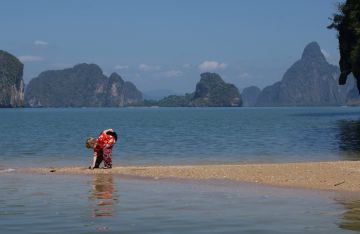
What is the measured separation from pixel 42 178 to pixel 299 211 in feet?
32.3

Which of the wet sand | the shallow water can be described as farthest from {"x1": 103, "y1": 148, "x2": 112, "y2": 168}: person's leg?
the shallow water

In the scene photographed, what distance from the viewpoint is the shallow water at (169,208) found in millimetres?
11109

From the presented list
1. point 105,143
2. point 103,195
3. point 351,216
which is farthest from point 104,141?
point 351,216

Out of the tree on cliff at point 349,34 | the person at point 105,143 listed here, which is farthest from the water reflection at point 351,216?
the tree on cliff at point 349,34

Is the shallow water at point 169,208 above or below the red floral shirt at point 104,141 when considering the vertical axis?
below

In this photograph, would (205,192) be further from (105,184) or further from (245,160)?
(245,160)

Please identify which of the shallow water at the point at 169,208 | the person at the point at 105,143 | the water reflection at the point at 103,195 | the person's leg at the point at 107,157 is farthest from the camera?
the person's leg at the point at 107,157

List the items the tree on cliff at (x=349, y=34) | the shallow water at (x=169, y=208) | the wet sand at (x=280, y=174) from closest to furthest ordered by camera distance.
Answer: the shallow water at (x=169, y=208), the wet sand at (x=280, y=174), the tree on cliff at (x=349, y=34)

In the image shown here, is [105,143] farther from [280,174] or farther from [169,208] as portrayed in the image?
[169,208]

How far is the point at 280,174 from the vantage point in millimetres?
20531

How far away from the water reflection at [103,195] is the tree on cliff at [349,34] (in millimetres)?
55747

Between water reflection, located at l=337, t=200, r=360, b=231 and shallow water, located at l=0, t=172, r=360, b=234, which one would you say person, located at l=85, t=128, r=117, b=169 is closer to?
shallow water, located at l=0, t=172, r=360, b=234

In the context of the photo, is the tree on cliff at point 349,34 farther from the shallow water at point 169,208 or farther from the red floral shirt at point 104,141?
the shallow water at point 169,208

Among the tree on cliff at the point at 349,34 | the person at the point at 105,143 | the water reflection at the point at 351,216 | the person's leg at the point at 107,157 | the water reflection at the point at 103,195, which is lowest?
the water reflection at the point at 103,195
